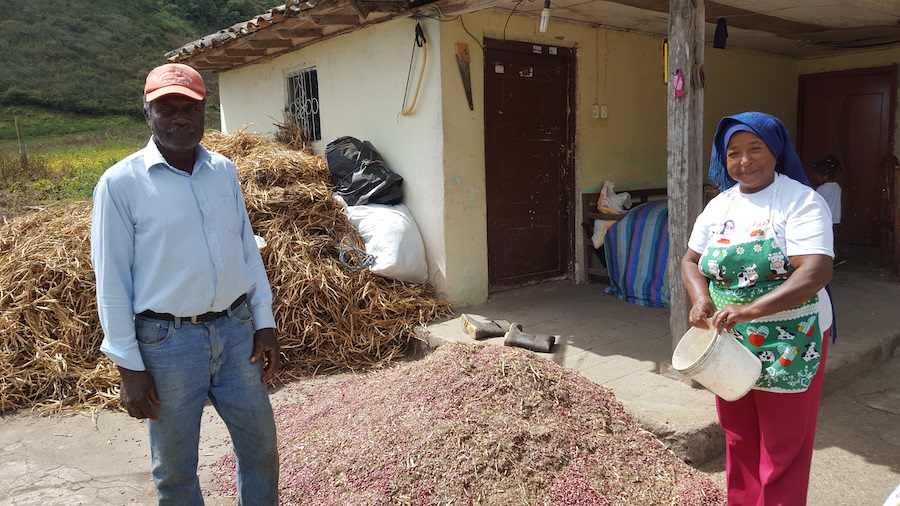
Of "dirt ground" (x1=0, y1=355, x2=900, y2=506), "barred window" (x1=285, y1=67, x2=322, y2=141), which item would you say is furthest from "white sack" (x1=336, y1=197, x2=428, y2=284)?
"barred window" (x1=285, y1=67, x2=322, y2=141)

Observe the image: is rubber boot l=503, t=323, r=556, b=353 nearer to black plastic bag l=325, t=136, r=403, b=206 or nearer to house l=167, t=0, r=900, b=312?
house l=167, t=0, r=900, b=312

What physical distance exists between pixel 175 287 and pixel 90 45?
36965 millimetres

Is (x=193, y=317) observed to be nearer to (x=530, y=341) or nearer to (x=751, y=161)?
(x=751, y=161)

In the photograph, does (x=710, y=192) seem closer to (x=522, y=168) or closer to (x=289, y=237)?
(x=522, y=168)

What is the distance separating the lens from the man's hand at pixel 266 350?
2199 millimetres

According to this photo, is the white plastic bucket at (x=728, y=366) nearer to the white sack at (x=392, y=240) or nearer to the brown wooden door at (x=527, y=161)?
the white sack at (x=392, y=240)

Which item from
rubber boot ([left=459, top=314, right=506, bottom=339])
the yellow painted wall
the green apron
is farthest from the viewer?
the yellow painted wall

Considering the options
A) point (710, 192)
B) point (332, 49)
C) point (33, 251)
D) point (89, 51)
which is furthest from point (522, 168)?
point (89, 51)

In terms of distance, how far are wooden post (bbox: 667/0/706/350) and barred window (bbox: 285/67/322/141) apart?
4386 mm

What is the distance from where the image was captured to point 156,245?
191 cm

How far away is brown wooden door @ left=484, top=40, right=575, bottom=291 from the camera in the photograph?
5.80 meters

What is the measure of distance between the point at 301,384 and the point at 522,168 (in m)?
3.01

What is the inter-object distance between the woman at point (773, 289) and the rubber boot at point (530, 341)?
2103 mm

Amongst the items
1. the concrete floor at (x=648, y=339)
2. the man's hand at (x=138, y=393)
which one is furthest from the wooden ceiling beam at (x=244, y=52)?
the man's hand at (x=138, y=393)
